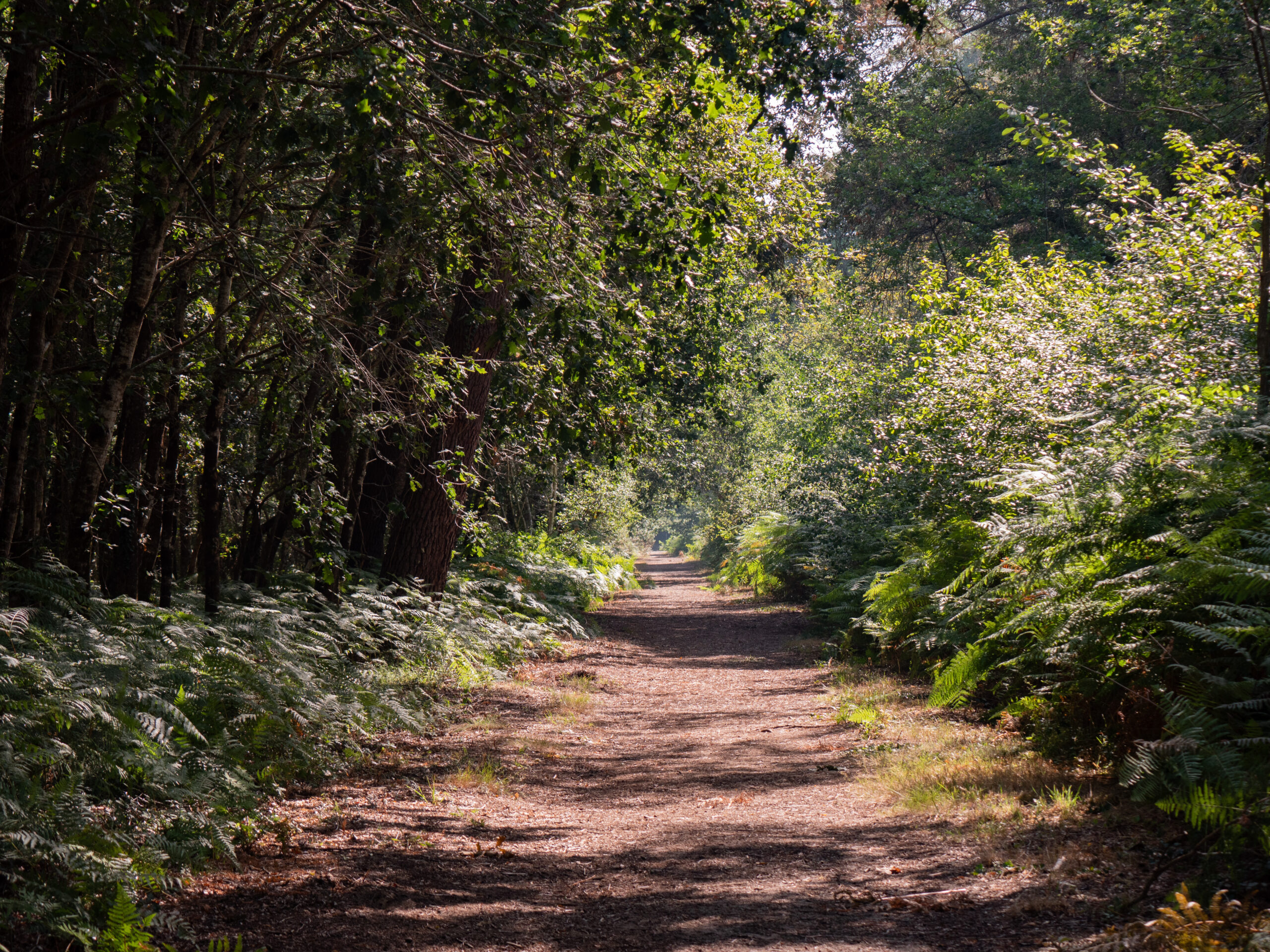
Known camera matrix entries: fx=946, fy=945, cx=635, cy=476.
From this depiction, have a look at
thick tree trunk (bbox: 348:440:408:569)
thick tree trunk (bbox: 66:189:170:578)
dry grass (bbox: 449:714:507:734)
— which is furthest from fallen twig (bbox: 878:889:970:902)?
thick tree trunk (bbox: 348:440:408:569)

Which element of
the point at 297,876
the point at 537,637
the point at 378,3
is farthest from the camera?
the point at 537,637

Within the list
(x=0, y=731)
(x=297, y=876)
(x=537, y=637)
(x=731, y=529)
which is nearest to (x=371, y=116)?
(x=0, y=731)

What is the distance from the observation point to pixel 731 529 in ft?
113

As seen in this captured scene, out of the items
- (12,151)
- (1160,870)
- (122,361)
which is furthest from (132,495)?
(1160,870)

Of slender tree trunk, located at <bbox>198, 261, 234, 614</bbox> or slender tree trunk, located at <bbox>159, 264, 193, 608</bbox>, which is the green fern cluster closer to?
slender tree trunk, located at <bbox>198, 261, 234, 614</bbox>

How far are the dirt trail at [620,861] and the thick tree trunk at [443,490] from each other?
2.42m

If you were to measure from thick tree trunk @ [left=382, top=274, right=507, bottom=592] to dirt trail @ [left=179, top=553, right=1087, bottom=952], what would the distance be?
2.42m

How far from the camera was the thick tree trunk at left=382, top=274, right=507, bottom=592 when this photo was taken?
33.8 feet

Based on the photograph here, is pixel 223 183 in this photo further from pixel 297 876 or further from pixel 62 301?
pixel 297 876

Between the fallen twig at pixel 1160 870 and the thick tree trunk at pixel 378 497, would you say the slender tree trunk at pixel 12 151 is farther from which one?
the thick tree trunk at pixel 378 497

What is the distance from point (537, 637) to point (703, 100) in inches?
333

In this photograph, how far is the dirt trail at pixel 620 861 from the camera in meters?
3.96

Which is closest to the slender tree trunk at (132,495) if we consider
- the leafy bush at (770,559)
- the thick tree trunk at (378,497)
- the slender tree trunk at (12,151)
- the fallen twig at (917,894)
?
the slender tree trunk at (12,151)

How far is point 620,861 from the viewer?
5.17 m
